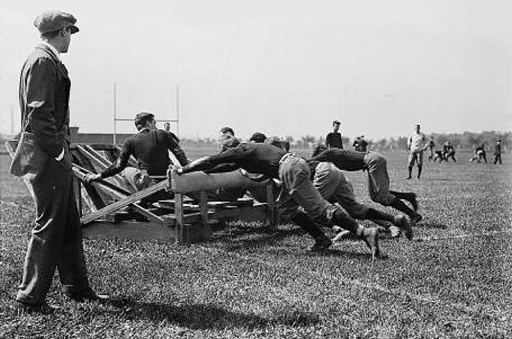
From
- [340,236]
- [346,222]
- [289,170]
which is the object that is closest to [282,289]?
[346,222]

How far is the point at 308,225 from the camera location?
7.70 m

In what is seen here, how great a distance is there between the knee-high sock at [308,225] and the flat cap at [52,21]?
152 inches

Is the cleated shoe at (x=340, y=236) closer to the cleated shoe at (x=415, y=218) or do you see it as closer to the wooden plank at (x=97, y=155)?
the cleated shoe at (x=415, y=218)

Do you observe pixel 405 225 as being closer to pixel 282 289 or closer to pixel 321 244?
pixel 321 244

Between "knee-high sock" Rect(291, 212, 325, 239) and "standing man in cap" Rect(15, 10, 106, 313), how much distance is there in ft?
11.1

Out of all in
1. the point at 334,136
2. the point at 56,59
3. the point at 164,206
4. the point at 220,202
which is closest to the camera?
the point at 56,59

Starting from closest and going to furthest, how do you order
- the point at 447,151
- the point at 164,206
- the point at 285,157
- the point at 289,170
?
the point at 289,170, the point at 285,157, the point at 164,206, the point at 447,151

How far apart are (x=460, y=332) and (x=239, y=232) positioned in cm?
500

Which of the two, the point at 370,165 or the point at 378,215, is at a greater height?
the point at 370,165

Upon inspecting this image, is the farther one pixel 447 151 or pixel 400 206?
pixel 447 151

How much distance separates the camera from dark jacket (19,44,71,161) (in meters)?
4.64

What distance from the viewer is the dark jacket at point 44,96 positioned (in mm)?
4637

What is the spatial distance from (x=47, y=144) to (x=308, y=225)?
379cm

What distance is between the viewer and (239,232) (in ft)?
→ 29.8
